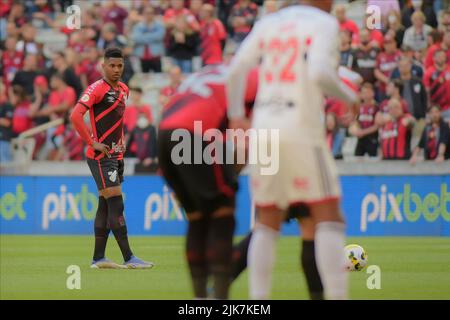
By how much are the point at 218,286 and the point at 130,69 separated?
1539cm

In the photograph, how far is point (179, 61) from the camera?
23281mm

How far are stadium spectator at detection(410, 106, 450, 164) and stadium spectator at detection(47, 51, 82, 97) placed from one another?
7309mm

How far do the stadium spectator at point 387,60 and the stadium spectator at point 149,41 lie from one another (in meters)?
4.95

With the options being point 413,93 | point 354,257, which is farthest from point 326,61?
point 413,93

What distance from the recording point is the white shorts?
23.5ft

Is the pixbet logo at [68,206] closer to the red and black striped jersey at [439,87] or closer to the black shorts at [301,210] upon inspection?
the red and black striped jersey at [439,87]

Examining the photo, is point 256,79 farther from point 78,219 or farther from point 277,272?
point 78,219

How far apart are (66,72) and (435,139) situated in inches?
312

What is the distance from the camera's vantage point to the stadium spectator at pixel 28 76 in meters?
23.7

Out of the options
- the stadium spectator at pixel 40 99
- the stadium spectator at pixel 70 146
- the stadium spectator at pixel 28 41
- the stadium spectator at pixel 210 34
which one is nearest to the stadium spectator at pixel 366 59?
the stadium spectator at pixel 210 34

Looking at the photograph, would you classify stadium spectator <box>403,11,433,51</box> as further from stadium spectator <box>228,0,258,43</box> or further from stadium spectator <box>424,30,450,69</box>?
stadium spectator <box>228,0,258,43</box>

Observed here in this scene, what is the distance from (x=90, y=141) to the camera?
12859 millimetres

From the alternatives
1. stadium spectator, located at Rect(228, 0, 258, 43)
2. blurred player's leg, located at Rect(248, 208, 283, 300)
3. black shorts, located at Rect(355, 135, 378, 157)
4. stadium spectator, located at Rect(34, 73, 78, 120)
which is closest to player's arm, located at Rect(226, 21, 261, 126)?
blurred player's leg, located at Rect(248, 208, 283, 300)
